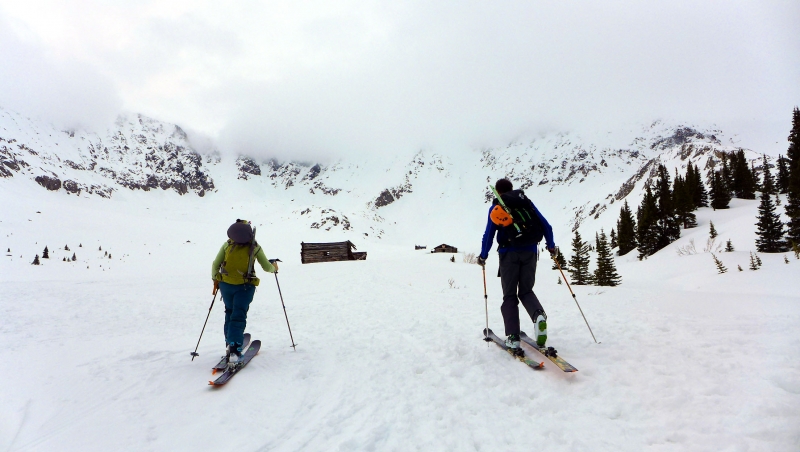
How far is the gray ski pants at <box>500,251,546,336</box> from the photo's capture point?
15.6 ft

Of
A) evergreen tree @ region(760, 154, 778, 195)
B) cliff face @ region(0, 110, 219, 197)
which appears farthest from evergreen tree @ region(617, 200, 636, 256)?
cliff face @ region(0, 110, 219, 197)

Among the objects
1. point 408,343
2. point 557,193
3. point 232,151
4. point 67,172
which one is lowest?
point 408,343

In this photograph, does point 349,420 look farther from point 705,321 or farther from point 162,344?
point 705,321

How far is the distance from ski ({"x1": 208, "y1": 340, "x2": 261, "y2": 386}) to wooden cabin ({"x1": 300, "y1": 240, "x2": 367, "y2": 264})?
74.2ft

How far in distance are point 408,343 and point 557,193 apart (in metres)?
130

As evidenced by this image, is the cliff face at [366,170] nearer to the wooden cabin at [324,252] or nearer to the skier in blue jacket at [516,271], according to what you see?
the wooden cabin at [324,252]

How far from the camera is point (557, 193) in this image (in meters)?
121

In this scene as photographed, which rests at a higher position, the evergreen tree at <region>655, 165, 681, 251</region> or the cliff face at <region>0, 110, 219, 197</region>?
the cliff face at <region>0, 110, 219, 197</region>

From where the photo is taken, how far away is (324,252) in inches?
1120

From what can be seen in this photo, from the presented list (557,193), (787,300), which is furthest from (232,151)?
(787,300)

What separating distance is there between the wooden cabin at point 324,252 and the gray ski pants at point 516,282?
961 inches

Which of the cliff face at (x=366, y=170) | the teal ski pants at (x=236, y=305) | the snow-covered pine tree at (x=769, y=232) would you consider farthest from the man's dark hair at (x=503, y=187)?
the cliff face at (x=366, y=170)

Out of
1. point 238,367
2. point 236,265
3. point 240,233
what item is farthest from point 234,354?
point 240,233

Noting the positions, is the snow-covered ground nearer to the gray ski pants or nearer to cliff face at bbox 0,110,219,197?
the gray ski pants
